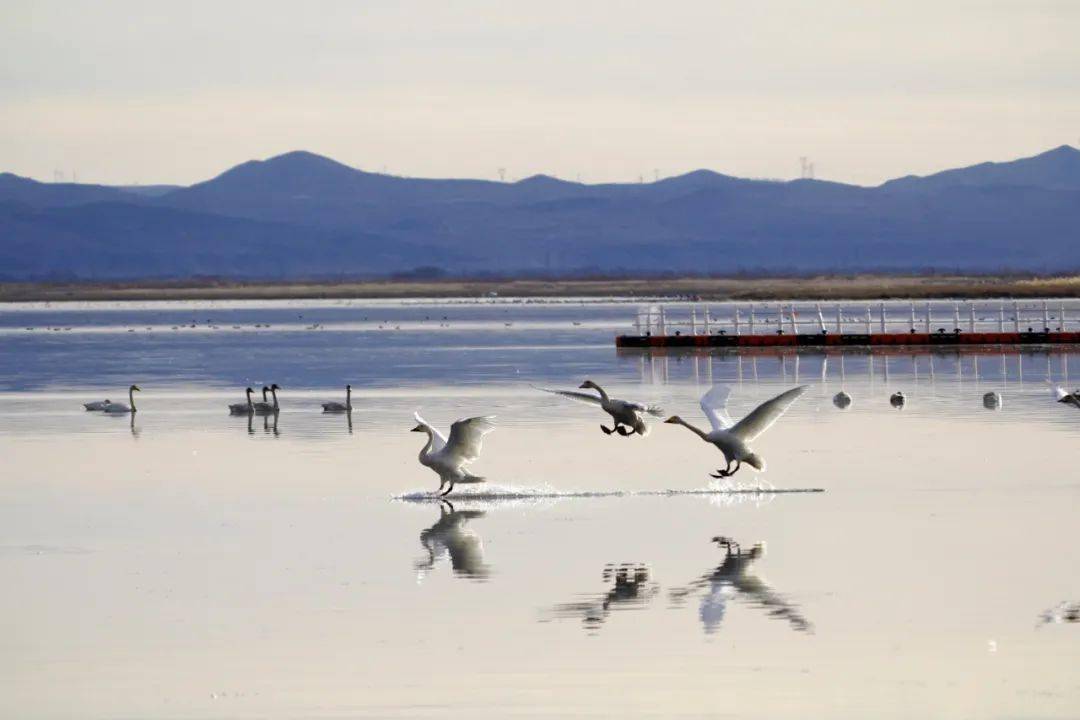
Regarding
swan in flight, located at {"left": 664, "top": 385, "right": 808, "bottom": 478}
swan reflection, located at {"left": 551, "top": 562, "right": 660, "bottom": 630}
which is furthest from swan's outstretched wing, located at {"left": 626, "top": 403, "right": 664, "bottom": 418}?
swan reflection, located at {"left": 551, "top": 562, "right": 660, "bottom": 630}

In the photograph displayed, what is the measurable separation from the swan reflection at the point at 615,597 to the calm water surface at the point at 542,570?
53 mm

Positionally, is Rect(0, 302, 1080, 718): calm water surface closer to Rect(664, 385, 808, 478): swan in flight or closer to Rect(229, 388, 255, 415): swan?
Rect(664, 385, 808, 478): swan in flight

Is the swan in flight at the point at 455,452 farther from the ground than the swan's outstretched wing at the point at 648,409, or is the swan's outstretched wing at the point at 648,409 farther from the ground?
the swan's outstretched wing at the point at 648,409

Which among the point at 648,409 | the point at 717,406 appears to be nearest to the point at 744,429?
the point at 717,406

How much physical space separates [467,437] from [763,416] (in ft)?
12.3

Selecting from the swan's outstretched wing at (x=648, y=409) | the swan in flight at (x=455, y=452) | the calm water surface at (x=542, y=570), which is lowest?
the calm water surface at (x=542, y=570)

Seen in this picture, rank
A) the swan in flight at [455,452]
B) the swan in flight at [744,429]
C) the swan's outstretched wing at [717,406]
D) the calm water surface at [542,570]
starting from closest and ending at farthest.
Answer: the calm water surface at [542,570] → the swan in flight at [455,452] → the swan in flight at [744,429] → the swan's outstretched wing at [717,406]

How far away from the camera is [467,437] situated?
2569cm

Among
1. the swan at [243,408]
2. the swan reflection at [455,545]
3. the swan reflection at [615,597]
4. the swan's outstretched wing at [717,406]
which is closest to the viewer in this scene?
the swan reflection at [615,597]

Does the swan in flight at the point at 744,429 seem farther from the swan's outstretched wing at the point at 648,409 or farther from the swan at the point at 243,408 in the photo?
the swan at the point at 243,408

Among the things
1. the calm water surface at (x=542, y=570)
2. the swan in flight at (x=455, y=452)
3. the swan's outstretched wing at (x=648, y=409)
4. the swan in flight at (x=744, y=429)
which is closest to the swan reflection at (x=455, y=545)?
the calm water surface at (x=542, y=570)

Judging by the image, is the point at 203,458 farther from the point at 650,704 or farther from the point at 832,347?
the point at 832,347

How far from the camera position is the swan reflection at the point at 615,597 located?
1719 cm

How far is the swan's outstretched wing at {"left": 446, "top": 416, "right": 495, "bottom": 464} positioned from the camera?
2545cm
